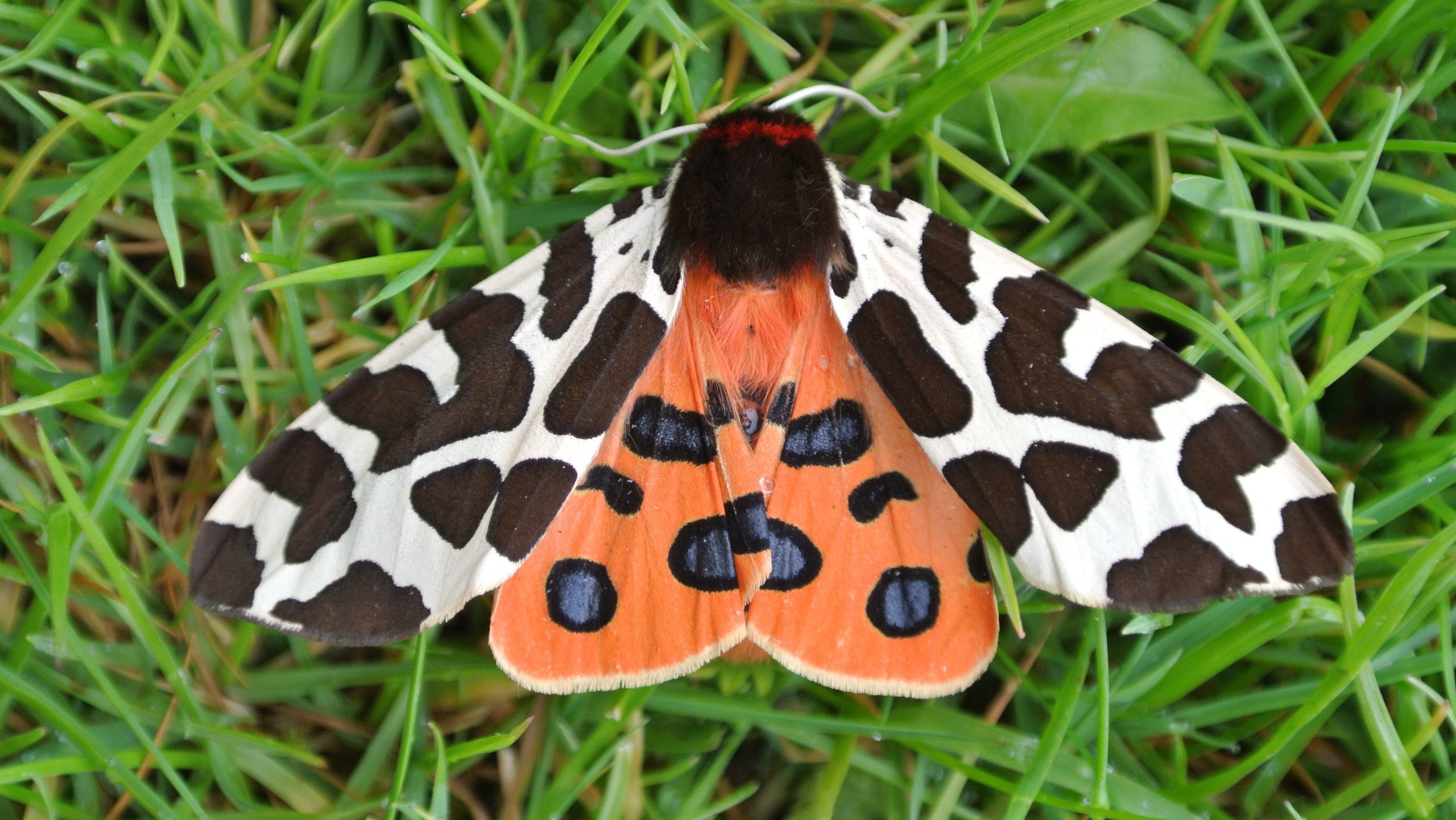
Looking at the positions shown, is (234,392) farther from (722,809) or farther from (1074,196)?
(1074,196)

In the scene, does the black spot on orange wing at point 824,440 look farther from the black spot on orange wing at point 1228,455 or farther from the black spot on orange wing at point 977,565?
the black spot on orange wing at point 1228,455


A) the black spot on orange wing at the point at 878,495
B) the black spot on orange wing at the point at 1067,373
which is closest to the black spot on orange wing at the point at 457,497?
the black spot on orange wing at the point at 878,495

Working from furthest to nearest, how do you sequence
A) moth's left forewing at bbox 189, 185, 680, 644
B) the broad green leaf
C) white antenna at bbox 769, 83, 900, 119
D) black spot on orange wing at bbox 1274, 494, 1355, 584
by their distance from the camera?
1. the broad green leaf
2. white antenna at bbox 769, 83, 900, 119
3. moth's left forewing at bbox 189, 185, 680, 644
4. black spot on orange wing at bbox 1274, 494, 1355, 584

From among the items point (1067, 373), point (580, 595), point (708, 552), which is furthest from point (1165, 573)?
point (580, 595)

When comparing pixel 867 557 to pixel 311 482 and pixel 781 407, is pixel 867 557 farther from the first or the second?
pixel 311 482

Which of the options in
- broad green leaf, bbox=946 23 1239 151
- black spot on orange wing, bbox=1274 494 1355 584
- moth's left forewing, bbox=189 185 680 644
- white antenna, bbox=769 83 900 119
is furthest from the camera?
broad green leaf, bbox=946 23 1239 151

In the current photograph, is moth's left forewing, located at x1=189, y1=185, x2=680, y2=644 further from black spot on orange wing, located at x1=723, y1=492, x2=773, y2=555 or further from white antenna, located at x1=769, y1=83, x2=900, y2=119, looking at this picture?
white antenna, located at x1=769, y1=83, x2=900, y2=119

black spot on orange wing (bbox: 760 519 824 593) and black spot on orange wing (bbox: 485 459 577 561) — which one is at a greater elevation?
black spot on orange wing (bbox: 485 459 577 561)

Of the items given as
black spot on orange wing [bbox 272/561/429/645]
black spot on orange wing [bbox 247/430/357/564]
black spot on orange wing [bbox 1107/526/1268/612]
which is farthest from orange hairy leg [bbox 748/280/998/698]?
black spot on orange wing [bbox 247/430/357/564]
